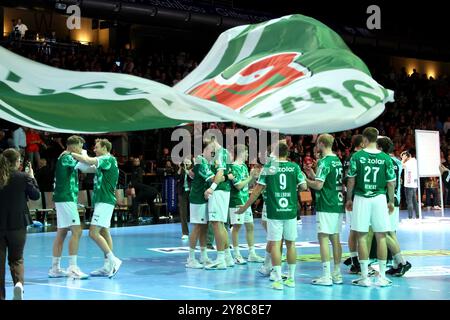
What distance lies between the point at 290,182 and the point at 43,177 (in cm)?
1066

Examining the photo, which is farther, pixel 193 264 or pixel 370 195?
pixel 193 264

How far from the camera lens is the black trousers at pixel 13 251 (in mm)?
8102

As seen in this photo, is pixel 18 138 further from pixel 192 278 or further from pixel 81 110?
pixel 81 110

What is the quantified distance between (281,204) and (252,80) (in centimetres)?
174

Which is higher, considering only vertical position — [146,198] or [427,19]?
[427,19]

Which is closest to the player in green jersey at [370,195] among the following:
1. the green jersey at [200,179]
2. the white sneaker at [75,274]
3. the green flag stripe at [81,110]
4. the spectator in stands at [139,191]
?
the green jersey at [200,179]

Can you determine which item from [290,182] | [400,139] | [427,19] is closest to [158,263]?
[290,182]

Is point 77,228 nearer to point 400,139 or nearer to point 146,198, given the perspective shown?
point 146,198

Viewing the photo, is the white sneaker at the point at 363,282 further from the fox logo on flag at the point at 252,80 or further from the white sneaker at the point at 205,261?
the fox logo on flag at the point at 252,80

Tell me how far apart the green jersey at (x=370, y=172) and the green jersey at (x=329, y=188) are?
30cm

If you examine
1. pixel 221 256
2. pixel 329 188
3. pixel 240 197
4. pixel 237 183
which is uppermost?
pixel 237 183

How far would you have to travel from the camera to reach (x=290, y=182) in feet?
32.5

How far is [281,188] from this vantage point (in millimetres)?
9875

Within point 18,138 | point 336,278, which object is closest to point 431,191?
point 18,138
